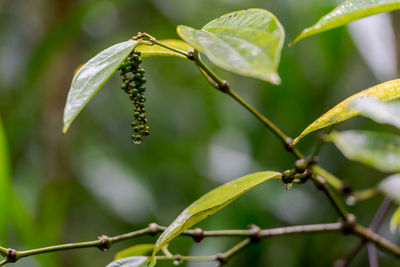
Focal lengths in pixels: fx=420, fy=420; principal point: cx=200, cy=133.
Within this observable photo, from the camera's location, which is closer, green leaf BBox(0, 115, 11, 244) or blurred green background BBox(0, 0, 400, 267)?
green leaf BBox(0, 115, 11, 244)

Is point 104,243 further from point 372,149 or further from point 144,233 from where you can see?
point 372,149

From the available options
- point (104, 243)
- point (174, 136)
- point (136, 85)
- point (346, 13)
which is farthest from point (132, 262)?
point (174, 136)

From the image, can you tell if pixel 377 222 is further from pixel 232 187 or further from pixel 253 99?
pixel 253 99

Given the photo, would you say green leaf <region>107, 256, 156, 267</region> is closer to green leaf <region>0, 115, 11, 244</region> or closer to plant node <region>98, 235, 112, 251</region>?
plant node <region>98, 235, 112, 251</region>

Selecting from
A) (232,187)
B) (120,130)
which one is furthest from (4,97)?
(232,187)

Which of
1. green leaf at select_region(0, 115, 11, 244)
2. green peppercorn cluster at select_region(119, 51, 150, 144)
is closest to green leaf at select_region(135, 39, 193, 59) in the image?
green peppercorn cluster at select_region(119, 51, 150, 144)

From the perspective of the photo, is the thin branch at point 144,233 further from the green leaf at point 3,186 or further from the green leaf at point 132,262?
the green leaf at point 3,186

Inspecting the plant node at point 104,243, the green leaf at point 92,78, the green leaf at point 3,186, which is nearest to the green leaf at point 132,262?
the plant node at point 104,243
